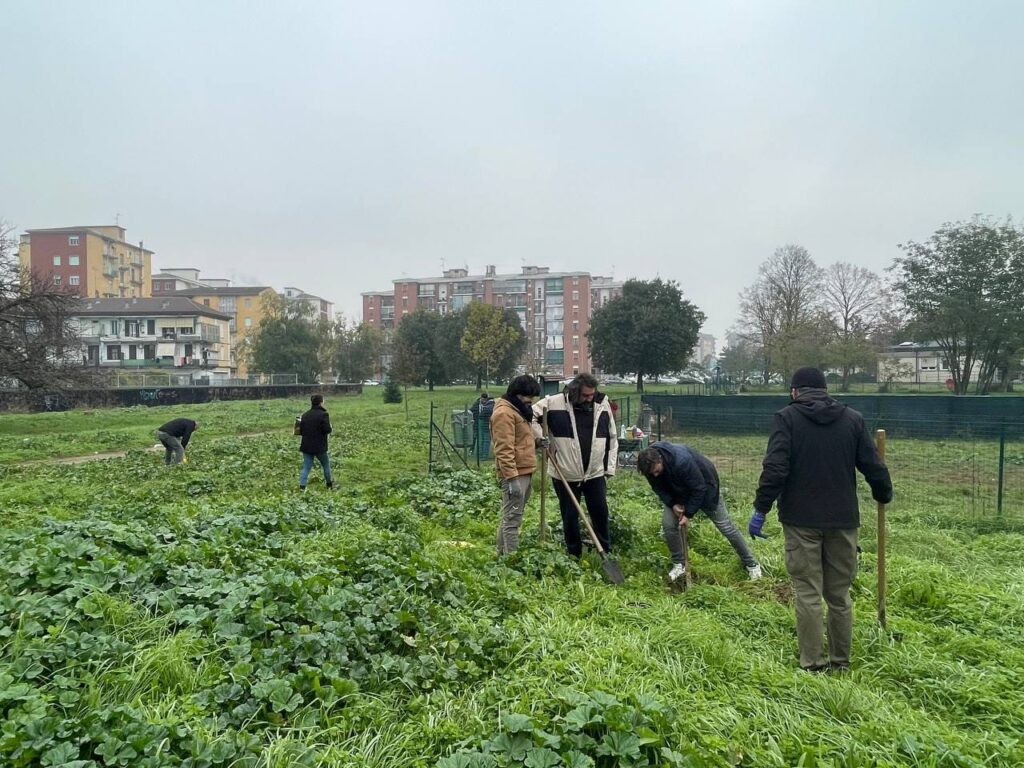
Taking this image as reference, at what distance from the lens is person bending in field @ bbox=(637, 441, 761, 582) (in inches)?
213

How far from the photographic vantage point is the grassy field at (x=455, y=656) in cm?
273

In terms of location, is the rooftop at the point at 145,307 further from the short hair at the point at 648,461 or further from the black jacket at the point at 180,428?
the short hair at the point at 648,461

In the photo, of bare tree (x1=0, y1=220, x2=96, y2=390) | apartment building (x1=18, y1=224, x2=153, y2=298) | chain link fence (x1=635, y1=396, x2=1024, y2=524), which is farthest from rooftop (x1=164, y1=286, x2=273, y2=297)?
chain link fence (x1=635, y1=396, x2=1024, y2=524)

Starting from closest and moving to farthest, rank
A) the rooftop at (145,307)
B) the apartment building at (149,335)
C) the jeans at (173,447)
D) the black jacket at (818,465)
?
the black jacket at (818,465) → the jeans at (173,447) → the apartment building at (149,335) → the rooftop at (145,307)

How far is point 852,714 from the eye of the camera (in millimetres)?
3246

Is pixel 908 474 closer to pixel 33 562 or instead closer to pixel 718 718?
→ pixel 718 718

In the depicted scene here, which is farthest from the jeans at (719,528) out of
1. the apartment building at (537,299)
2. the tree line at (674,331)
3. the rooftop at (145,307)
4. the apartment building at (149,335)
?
the apartment building at (537,299)

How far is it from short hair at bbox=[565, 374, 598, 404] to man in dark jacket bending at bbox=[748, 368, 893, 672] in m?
1.97

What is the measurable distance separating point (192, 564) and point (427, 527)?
3037 millimetres

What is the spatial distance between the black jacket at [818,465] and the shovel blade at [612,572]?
5.97 ft

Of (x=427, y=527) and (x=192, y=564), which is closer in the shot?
(x=192, y=564)

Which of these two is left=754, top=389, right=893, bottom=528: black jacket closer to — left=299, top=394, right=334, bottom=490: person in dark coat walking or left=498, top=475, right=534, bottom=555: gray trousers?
left=498, top=475, right=534, bottom=555: gray trousers

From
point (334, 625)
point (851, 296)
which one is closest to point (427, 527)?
point (334, 625)

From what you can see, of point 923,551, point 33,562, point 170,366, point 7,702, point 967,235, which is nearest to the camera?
point 7,702
